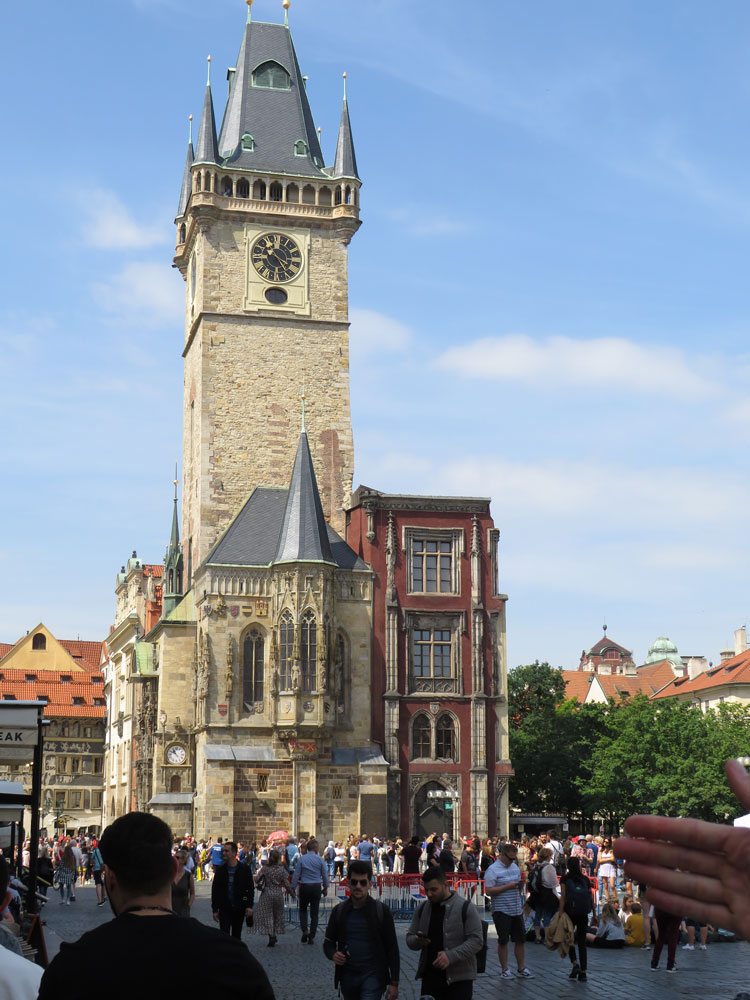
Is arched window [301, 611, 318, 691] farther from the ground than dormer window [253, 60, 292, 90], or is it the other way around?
dormer window [253, 60, 292, 90]

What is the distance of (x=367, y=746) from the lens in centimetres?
4794

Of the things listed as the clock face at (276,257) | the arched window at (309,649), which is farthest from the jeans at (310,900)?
the clock face at (276,257)

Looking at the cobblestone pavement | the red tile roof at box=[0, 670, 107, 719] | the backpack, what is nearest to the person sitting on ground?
the cobblestone pavement

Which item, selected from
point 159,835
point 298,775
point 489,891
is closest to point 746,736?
point 298,775

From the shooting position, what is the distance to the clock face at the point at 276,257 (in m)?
55.5

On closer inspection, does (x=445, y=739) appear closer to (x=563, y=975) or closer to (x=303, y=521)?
(x=303, y=521)

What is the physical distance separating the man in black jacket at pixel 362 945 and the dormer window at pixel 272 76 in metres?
51.8

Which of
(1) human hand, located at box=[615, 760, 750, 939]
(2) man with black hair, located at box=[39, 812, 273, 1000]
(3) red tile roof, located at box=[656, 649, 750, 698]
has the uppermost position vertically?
(3) red tile roof, located at box=[656, 649, 750, 698]

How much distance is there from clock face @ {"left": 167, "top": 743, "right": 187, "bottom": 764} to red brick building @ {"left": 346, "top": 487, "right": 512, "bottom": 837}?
6.83 meters

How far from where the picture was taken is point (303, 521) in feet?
159

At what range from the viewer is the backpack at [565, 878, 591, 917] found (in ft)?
57.1

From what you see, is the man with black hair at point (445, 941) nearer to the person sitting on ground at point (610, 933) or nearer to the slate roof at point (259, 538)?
the person sitting on ground at point (610, 933)

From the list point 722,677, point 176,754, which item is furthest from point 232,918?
point 722,677

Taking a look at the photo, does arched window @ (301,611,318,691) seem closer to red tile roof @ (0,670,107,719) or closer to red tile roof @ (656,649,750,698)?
red tile roof @ (656,649,750,698)
